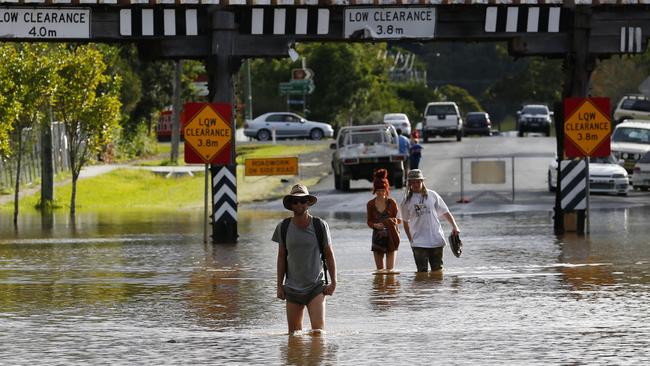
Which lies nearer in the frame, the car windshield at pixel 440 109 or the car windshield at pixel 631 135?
the car windshield at pixel 631 135

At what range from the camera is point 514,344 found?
Result: 571 inches

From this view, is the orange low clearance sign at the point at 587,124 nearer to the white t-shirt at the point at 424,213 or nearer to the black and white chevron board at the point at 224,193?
the black and white chevron board at the point at 224,193

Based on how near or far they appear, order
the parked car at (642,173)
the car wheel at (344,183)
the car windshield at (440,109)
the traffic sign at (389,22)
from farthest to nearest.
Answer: the car windshield at (440,109) → the car wheel at (344,183) → the parked car at (642,173) → the traffic sign at (389,22)

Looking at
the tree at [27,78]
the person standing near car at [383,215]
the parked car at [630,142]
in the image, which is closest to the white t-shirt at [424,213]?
the person standing near car at [383,215]

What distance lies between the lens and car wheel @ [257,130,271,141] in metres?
84.8

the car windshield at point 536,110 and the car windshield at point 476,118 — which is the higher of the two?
the car windshield at point 536,110

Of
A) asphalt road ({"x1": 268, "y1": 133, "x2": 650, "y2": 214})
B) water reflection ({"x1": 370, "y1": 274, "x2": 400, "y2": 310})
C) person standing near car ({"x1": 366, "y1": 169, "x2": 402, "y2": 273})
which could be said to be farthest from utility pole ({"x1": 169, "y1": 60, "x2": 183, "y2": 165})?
water reflection ({"x1": 370, "y1": 274, "x2": 400, "y2": 310})

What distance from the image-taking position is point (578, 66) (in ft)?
101

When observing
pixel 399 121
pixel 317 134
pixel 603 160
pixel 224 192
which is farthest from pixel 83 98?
pixel 399 121

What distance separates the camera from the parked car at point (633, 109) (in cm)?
6512

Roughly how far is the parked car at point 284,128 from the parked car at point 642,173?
37.3 metres

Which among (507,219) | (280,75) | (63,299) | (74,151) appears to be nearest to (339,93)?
(280,75)

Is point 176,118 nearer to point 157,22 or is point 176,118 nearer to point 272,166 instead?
point 272,166

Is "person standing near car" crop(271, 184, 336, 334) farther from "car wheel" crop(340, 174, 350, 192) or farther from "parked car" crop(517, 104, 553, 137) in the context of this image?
"parked car" crop(517, 104, 553, 137)
